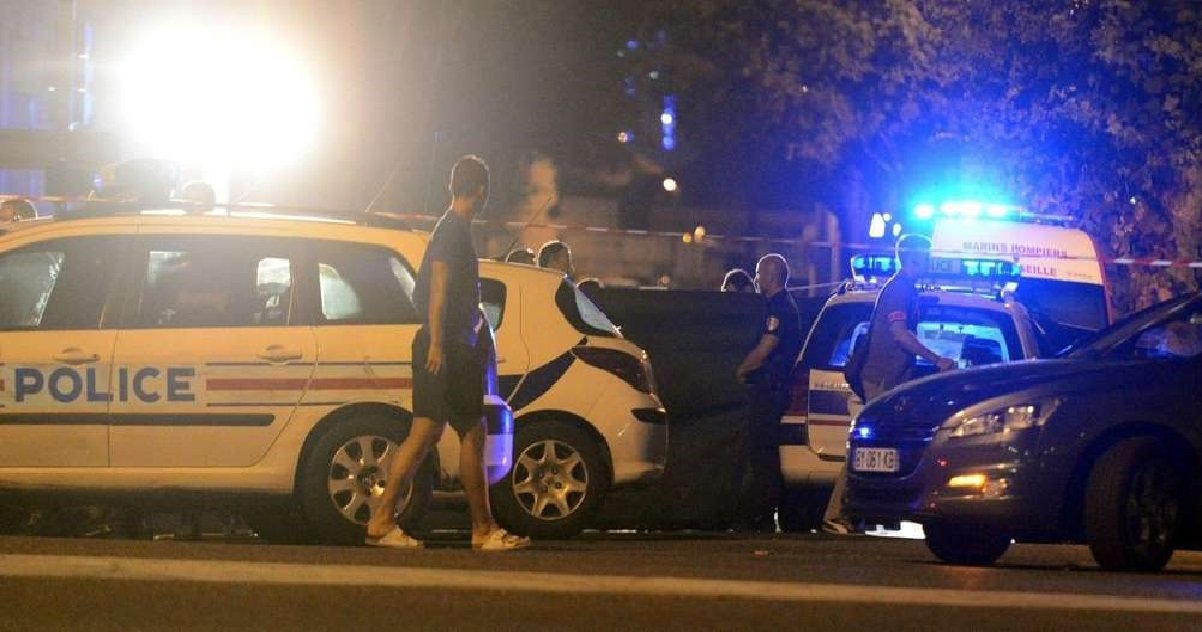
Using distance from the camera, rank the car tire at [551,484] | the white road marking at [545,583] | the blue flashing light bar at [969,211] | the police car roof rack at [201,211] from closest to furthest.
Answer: the white road marking at [545,583], the police car roof rack at [201,211], the car tire at [551,484], the blue flashing light bar at [969,211]

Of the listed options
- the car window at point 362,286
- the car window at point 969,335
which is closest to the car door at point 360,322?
the car window at point 362,286

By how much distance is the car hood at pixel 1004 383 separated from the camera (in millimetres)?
10484

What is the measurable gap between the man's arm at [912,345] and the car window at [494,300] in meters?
2.41

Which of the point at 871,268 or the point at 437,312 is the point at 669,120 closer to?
the point at 871,268

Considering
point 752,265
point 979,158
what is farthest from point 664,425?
point 752,265

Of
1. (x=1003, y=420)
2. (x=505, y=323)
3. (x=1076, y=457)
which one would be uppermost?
(x=505, y=323)

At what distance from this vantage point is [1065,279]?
19.7m

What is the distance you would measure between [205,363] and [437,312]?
151 centimetres

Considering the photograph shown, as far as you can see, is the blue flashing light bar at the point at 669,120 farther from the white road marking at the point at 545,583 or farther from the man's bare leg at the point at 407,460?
the white road marking at the point at 545,583

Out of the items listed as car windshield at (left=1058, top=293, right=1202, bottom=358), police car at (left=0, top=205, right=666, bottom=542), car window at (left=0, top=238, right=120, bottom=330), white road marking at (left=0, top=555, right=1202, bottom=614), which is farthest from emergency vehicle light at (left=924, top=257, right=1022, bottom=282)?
white road marking at (left=0, top=555, right=1202, bottom=614)

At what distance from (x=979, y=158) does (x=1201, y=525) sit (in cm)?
2065

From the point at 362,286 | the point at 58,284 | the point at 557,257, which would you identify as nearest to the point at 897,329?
the point at 557,257

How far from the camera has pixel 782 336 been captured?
14203mm

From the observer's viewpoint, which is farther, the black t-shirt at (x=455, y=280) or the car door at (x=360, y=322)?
the car door at (x=360, y=322)
